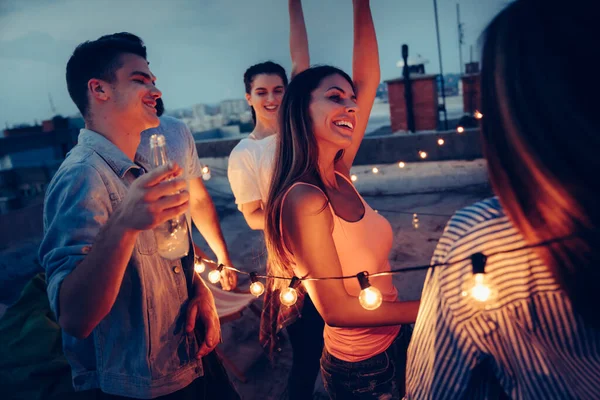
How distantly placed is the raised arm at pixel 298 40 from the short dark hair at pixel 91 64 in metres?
1.32

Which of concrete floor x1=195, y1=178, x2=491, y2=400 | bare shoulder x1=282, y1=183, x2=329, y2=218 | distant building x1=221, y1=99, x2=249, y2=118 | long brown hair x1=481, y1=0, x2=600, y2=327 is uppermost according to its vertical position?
distant building x1=221, y1=99, x2=249, y2=118

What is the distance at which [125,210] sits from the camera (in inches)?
47.9

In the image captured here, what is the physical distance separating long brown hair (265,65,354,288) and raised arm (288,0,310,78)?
868mm

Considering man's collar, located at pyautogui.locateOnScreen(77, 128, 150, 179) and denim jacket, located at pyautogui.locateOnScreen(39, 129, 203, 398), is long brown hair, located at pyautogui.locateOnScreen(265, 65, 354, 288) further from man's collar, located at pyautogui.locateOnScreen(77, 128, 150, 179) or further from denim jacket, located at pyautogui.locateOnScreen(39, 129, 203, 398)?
man's collar, located at pyautogui.locateOnScreen(77, 128, 150, 179)

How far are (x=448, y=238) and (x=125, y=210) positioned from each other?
1.00 meters

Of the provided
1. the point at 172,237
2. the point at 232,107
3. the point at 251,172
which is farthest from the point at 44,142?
the point at 232,107

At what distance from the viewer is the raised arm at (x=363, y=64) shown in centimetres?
242

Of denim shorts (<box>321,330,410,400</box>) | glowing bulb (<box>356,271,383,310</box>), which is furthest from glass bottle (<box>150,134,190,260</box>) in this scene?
denim shorts (<box>321,330,410,400</box>)

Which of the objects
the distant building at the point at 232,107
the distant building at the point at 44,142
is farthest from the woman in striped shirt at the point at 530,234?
the distant building at the point at 232,107

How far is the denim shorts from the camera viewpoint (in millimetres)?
1746

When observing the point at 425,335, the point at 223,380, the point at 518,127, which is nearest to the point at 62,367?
the point at 223,380

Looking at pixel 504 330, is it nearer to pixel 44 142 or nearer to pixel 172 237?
pixel 172 237

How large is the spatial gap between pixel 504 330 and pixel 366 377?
1074 mm

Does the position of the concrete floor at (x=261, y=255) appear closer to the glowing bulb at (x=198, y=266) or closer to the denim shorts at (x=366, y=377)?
the glowing bulb at (x=198, y=266)
